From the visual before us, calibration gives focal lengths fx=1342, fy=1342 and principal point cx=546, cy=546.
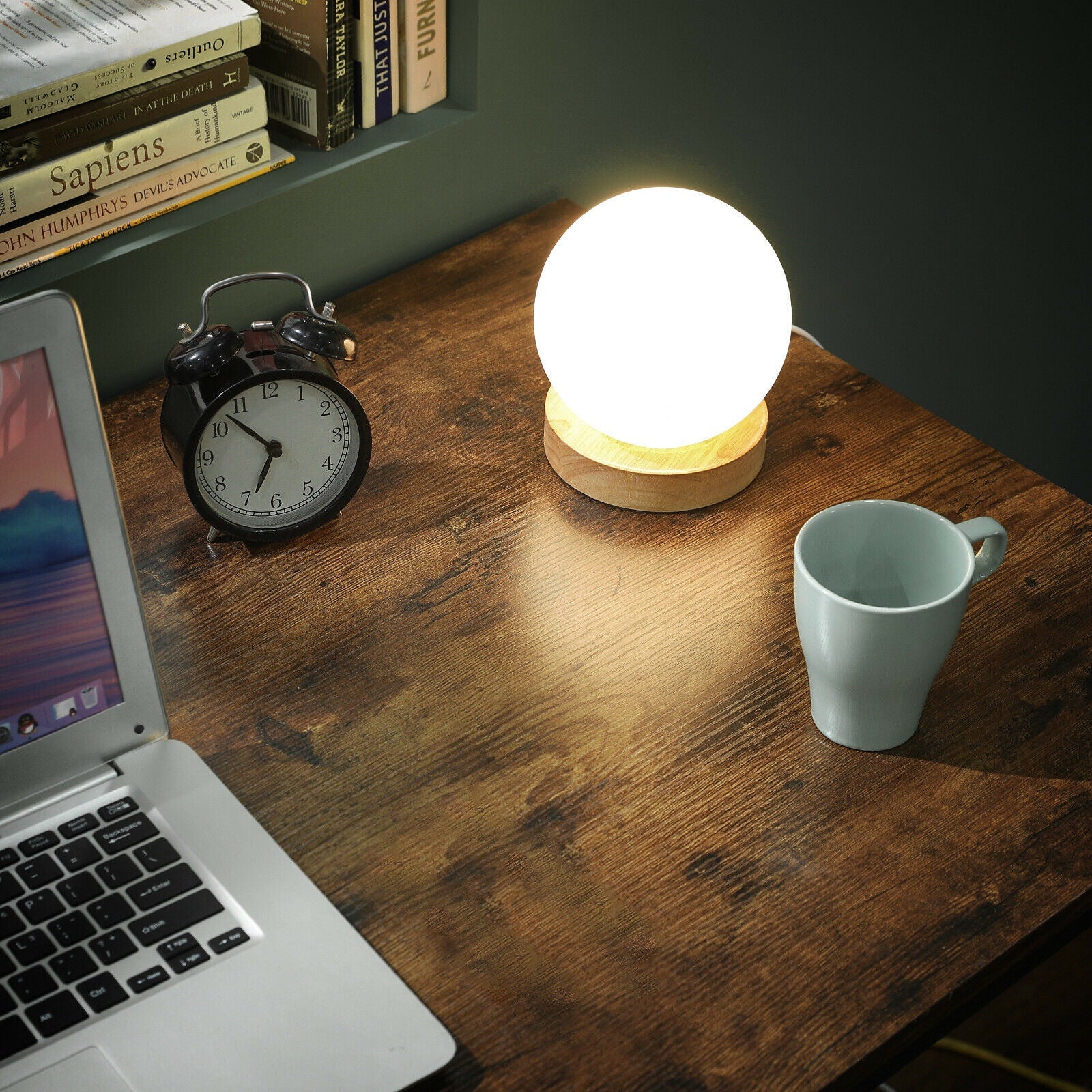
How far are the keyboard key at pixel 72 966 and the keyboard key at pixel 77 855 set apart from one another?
5 cm

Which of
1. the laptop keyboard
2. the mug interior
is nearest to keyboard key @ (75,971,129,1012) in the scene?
the laptop keyboard

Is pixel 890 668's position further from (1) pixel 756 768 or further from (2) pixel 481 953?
(2) pixel 481 953

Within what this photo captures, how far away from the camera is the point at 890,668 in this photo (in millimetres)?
814

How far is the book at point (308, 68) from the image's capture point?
1.17 meters

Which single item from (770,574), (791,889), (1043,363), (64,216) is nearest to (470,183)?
(64,216)

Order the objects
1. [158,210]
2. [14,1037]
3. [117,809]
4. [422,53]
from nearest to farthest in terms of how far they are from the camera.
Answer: [14,1037]
[117,809]
[158,210]
[422,53]

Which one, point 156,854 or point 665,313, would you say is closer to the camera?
point 156,854

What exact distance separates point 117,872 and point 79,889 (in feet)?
0.07

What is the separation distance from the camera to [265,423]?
966mm

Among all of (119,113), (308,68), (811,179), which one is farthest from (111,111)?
(811,179)

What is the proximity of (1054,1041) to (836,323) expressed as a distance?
1.00 m

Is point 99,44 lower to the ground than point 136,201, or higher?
higher

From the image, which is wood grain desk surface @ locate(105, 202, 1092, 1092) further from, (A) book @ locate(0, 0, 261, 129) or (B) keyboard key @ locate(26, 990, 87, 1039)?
(A) book @ locate(0, 0, 261, 129)

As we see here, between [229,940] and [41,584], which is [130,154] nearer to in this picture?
[41,584]
